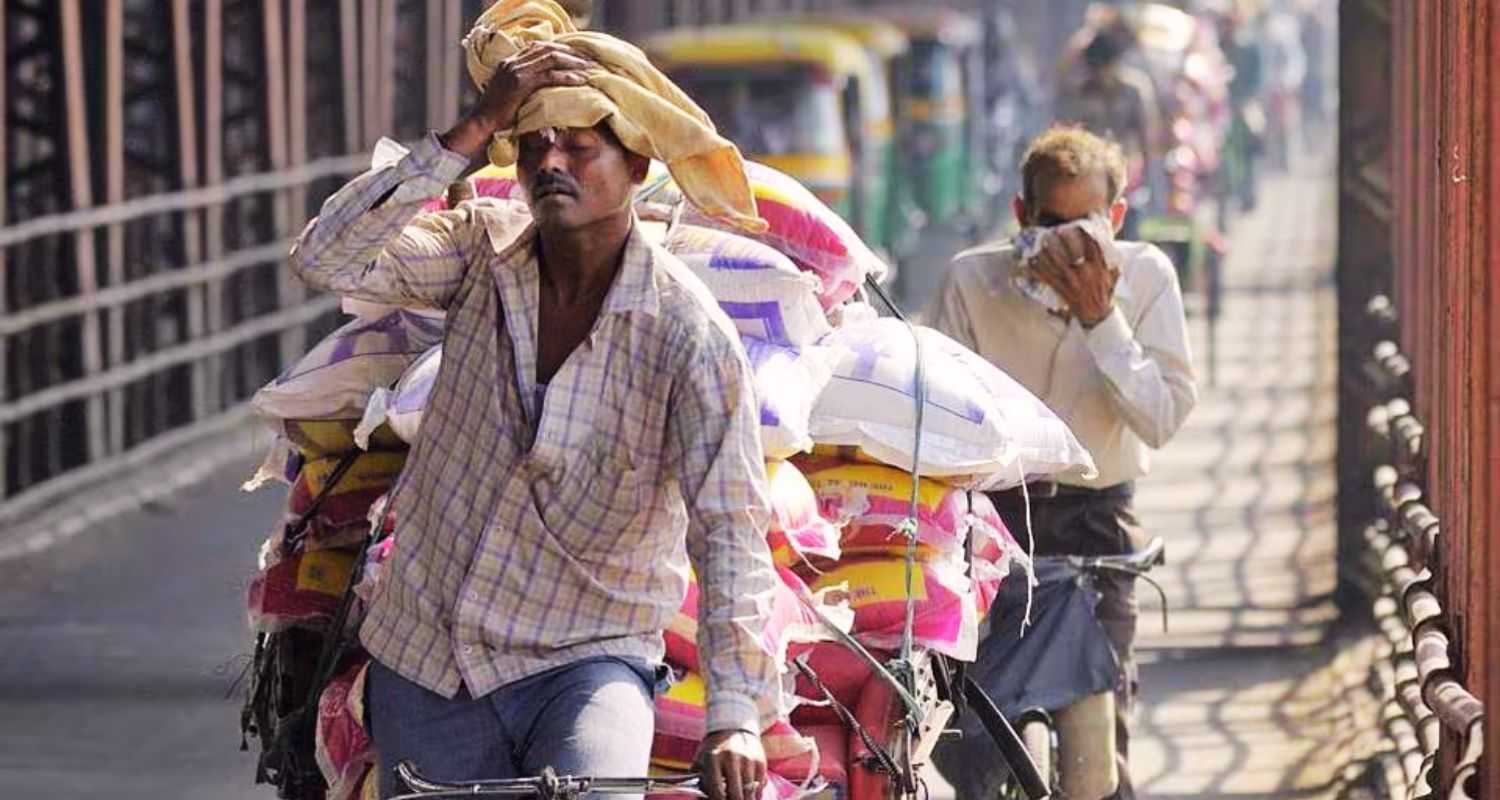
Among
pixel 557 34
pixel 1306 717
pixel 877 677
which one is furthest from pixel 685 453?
pixel 1306 717

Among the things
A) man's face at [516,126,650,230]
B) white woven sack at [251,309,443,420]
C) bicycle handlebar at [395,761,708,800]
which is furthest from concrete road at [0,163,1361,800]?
man's face at [516,126,650,230]

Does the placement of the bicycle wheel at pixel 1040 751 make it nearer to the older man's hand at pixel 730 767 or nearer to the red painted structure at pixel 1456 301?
the red painted structure at pixel 1456 301

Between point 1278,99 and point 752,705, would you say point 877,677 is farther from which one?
point 1278,99

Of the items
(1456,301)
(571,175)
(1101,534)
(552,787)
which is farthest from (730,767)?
(1101,534)

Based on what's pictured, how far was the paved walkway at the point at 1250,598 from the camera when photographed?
9.37 meters

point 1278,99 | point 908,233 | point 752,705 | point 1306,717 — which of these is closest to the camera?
point 752,705

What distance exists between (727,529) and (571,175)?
0.54 metres

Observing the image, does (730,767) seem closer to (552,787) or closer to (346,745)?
(552,787)

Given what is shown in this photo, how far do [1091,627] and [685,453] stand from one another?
2.55 m

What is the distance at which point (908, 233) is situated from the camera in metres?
27.4

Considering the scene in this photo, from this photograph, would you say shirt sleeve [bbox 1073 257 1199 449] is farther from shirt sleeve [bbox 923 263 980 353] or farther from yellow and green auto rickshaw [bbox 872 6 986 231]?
yellow and green auto rickshaw [bbox 872 6 986 231]

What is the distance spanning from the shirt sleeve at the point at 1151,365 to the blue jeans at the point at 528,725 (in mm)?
2439

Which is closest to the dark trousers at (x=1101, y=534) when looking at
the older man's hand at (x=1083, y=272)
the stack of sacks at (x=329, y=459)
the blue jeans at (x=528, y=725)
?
the older man's hand at (x=1083, y=272)

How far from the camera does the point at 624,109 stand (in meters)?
4.59
